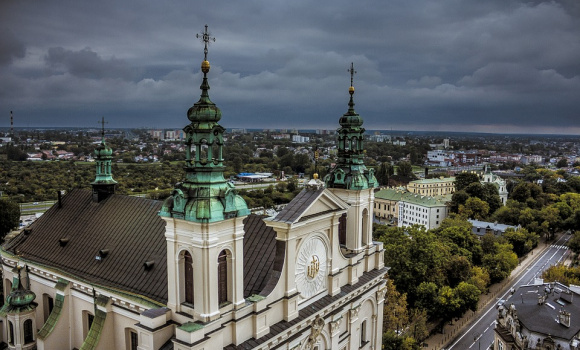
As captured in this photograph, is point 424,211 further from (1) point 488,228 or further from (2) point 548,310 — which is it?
(2) point 548,310

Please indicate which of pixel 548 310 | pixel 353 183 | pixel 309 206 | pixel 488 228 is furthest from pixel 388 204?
pixel 309 206

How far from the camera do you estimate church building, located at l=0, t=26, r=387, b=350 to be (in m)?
18.0

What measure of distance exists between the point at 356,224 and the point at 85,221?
20049mm

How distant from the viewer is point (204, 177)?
60.0ft

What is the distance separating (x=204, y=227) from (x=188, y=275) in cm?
273

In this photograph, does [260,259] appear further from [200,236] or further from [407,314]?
[407,314]

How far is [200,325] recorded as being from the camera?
1700 cm

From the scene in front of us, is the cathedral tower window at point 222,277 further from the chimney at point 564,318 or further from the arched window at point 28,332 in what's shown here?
the chimney at point 564,318

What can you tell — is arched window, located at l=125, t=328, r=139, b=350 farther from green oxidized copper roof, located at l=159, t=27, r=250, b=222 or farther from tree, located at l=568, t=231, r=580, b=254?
tree, located at l=568, t=231, r=580, b=254

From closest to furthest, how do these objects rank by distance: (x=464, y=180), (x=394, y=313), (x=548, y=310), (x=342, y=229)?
(x=342, y=229)
(x=548, y=310)
(x=394, y=313)
(x=464, y=180)

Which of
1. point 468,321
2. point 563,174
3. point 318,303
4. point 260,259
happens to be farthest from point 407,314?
point 563,174

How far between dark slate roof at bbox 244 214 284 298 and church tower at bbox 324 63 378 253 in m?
7.11

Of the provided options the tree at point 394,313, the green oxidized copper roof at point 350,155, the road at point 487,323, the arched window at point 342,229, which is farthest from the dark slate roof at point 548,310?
the green oxidized copper roof at point 350,155

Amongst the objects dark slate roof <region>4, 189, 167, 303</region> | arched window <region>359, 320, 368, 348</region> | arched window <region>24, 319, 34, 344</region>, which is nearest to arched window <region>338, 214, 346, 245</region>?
arched window <region>359, 320, 368, 348</region>
